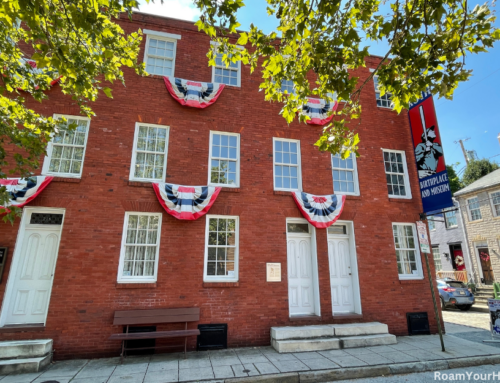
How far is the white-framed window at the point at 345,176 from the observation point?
938 cm

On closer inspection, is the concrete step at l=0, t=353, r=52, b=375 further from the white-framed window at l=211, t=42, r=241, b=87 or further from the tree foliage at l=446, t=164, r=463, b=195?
the tree foliage at l=446, t=164, r=463, b=195

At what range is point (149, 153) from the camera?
825cm

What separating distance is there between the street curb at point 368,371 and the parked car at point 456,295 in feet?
25.6

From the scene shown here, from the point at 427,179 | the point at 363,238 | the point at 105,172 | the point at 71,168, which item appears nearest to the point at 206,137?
the point at 105,172

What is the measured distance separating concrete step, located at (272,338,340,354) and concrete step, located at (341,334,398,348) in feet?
0.91

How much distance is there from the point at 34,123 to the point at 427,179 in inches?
456

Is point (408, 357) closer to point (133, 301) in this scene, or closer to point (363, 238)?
point (363, 238)

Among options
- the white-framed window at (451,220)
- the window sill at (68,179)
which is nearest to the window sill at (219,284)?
the window sill at (68,179)

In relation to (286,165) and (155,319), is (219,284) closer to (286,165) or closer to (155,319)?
(155,319)

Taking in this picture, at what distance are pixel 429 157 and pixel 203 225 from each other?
775 cm

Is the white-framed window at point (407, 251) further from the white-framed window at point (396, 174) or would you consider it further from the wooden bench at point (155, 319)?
the wooden bench at point (155, 319)

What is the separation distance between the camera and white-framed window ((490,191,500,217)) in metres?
17.5

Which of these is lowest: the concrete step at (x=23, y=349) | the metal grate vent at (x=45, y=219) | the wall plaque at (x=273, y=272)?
the concrete step at (x=23, y=349)

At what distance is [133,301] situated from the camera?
7.03 meters
